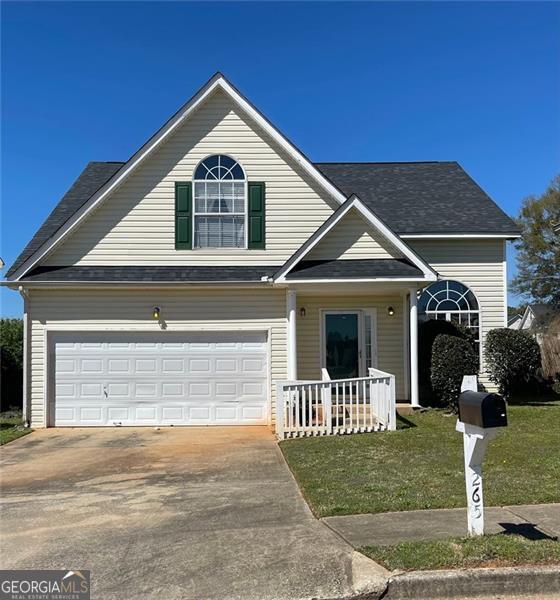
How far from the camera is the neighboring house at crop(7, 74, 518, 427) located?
13422mm

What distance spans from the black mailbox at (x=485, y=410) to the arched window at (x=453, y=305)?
11.6 m

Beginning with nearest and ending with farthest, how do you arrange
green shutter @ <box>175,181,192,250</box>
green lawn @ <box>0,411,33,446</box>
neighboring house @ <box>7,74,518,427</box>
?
green lawn @ <box>0,411,33,446</box>
neighboring house @ <box>7,74,518,427</box>
green shutter @ <box>175,181,192,250</box>

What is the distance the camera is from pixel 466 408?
187 inches

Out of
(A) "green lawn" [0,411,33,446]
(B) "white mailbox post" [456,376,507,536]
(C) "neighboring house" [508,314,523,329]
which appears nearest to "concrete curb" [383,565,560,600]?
(B) "white mailbox post" [456,376,507,536]

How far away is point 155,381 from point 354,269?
532 centimetres

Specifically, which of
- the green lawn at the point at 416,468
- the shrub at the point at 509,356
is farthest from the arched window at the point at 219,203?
the shrub at the point at 509,356

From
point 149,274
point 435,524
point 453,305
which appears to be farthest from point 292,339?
point 435,524

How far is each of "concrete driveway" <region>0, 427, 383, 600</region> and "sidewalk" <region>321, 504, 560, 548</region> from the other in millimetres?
241

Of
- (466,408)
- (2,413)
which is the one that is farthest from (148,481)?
(2,413)

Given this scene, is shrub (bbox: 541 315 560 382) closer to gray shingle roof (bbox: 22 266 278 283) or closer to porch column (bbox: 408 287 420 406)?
porch column (bbox: 408 287 420 406)

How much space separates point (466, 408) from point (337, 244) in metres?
9.10

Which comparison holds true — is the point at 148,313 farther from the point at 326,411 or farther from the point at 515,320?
the point at 515,320

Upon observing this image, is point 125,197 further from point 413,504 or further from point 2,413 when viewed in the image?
point 413,504

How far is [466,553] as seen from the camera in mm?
4512
